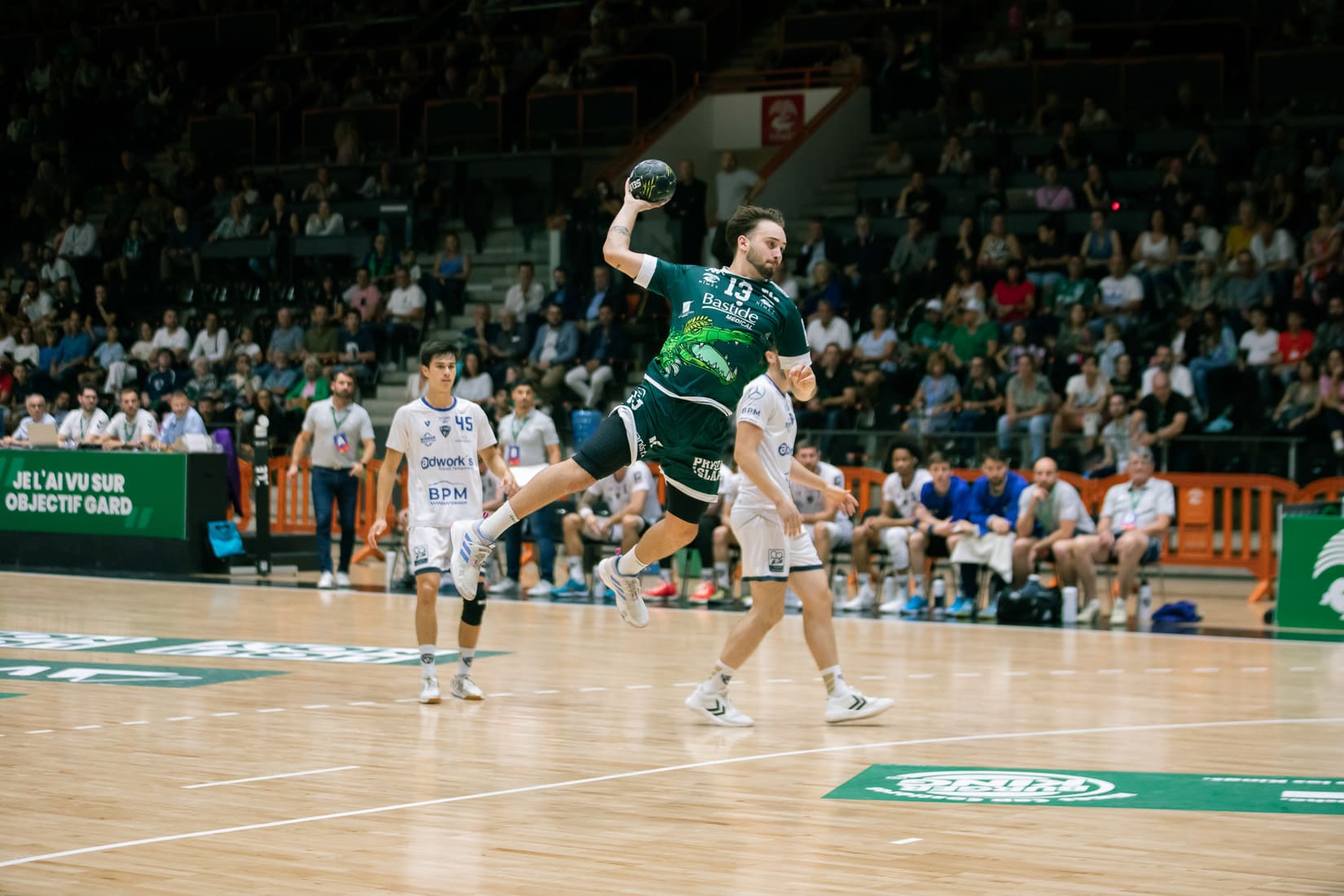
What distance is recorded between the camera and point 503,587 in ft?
58.8

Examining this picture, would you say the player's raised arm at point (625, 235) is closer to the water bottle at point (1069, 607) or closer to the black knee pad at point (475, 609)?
the black knee pad at point (475, 609)

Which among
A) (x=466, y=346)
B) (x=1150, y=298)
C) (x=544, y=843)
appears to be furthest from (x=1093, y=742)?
(x=466, y=346)

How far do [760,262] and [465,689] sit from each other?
323 centimetres

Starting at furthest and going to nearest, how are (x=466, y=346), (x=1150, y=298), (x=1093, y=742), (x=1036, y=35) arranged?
(x=1036, y=35) → (x=466, y=346) → (x=1150, y=298) → (x=1093, y=742)

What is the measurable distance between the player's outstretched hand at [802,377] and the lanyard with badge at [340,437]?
9.85 meters

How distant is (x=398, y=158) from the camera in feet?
92.1

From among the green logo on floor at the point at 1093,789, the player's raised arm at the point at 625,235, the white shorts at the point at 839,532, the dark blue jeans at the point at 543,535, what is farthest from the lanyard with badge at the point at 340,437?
the green logo on floor at the point at 1093,789

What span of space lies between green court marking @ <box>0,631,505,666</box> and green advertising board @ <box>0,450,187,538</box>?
5.67 metres

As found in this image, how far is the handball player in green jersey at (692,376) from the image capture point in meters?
8.43

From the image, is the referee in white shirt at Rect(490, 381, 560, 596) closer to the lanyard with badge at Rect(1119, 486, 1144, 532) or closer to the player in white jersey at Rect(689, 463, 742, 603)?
the player in white jersey at Rect(689, 463, 742, 603)

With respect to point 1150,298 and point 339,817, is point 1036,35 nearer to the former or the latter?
point 1150,298

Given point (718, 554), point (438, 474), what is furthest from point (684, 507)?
point (718, 554)

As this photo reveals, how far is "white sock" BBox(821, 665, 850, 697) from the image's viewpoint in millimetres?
9266

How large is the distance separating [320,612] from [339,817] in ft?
29.1
